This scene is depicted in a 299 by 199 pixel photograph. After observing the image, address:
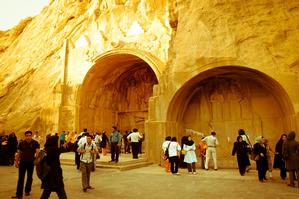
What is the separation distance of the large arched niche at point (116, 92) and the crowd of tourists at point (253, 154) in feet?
33.0

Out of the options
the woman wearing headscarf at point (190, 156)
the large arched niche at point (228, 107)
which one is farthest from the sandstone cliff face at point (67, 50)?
the woman wearing headscarf at point (190, 156)

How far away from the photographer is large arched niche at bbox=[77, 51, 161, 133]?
20.1 m

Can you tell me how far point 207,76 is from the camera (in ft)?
44.2

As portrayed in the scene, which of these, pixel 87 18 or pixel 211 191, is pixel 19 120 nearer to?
pixel 87 18

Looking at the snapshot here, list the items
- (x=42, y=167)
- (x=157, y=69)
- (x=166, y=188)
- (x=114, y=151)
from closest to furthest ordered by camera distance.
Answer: (x=42, y=167) → (x=166, y=188) → (x=114, y=151) → (x=157, y=69)

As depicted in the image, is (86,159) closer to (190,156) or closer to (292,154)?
(190,156)

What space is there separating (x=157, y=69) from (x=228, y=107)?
5.29m

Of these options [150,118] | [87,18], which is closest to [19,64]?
[87,18]

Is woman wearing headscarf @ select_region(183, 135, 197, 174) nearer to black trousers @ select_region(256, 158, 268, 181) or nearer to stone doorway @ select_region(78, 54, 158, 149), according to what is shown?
black trousers @ select_region(256, 158, 268, 181)

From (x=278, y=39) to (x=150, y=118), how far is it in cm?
709

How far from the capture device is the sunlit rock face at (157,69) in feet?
39.2

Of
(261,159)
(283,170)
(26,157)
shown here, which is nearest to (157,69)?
(261,159)

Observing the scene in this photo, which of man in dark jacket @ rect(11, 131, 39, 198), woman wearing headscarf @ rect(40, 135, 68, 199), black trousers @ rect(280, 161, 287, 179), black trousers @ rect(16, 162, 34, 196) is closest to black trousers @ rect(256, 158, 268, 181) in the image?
black trousers @ rect(280, 161, 287, 179)

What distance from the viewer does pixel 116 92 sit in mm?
22703
